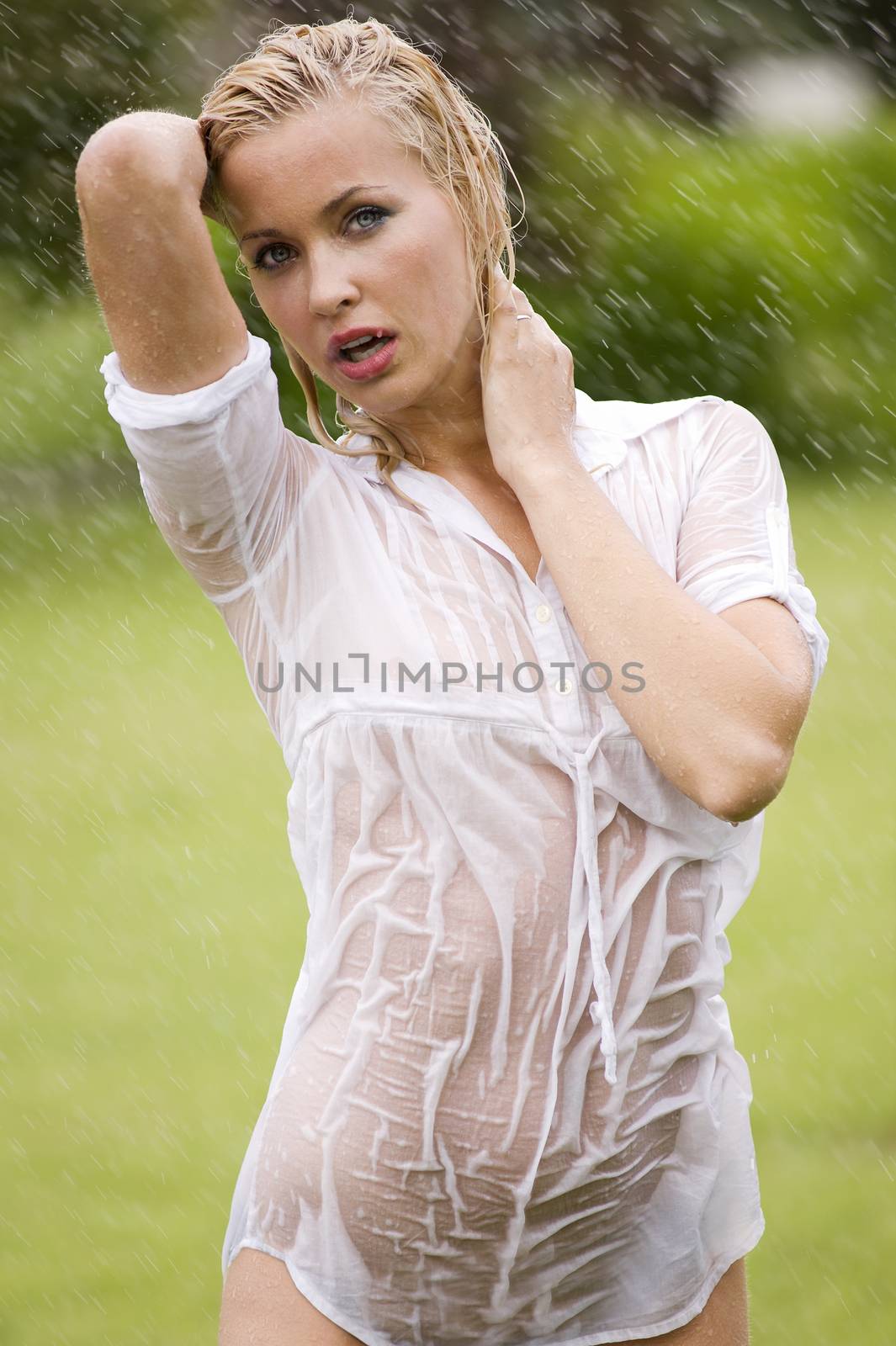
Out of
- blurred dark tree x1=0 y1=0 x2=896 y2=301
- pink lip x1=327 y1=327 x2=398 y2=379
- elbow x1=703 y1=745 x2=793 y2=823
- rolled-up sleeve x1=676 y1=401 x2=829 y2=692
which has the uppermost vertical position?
rolled-up sleeve x1=676 y1=401 x2=829 y2=692

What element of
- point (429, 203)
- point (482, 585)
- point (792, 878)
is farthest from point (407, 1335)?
point (792, 878)

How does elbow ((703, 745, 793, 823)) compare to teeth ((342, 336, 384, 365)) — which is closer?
elbow ((703, 745, 793, 823))

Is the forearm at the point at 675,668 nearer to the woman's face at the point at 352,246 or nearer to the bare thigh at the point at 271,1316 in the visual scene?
the woman's face at the point at 352,246

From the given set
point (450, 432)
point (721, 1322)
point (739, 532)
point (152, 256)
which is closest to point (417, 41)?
point (450, 432)

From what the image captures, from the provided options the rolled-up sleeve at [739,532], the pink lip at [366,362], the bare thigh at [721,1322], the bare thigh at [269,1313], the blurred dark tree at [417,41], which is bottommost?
the blurred dark tree at [417,41]

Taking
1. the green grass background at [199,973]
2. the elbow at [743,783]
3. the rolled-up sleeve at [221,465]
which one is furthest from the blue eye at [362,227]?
the green grass background at [199,973]

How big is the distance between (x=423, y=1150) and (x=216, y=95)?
2.67 feet

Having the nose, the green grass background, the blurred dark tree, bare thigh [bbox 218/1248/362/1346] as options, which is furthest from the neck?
the blurred dark tree

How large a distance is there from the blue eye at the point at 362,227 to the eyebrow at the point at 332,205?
13 mm

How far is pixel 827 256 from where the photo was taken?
28.0 ft

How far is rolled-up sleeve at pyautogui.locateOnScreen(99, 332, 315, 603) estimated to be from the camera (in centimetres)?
103

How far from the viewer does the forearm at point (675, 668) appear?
3.54 ft

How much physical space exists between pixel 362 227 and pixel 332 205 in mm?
31

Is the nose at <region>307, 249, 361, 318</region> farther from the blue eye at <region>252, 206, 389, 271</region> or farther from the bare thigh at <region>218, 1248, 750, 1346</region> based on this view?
the bare thigh at <region>218, 1248, 750, 1346</region>
